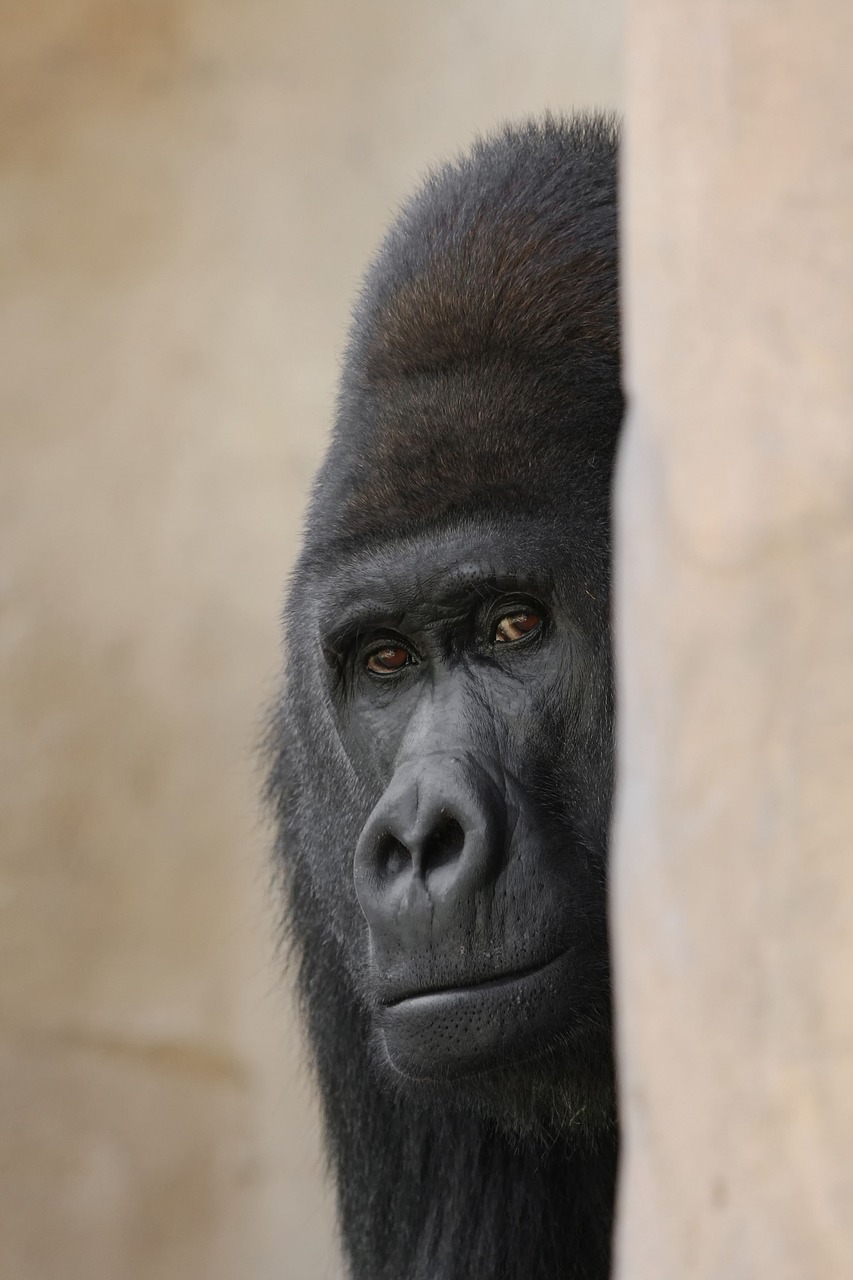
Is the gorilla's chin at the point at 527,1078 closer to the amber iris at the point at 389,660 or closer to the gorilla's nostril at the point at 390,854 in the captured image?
the gorilla's nostril at the point at 390,854

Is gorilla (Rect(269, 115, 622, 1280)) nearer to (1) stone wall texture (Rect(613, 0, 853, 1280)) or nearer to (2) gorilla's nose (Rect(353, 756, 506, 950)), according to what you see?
(2) gorilla's nose (Rect(353, 756, 506, 950))

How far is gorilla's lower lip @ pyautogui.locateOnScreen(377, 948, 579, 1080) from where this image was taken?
249cm

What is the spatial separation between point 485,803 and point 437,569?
1.62 ft

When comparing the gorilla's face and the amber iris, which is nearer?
the gorilla's face

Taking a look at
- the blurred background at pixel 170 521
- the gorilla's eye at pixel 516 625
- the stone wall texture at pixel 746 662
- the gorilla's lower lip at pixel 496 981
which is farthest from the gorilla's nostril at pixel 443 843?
the blurred background at pixel 170 521

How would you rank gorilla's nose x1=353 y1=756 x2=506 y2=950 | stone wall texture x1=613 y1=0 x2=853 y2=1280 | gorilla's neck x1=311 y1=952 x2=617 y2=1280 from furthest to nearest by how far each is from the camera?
gorilla's neck x1=311 y1=952 x2=617 y2=1280 → gorilla's nose x1=353 y1=756 x2=506 y2=950 → stone wall texture x1=613 y1=0 x2=853 y2=1280

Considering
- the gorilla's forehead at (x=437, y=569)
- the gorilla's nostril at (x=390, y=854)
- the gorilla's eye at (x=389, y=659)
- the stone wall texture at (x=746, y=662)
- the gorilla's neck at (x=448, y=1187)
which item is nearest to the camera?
the stone wall texture at (x=746, y=662)

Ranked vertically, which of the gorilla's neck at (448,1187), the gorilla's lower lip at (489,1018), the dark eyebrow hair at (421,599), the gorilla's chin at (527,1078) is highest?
the dark eyebrow hair at (421,599)

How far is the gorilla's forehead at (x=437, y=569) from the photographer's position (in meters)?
2.72

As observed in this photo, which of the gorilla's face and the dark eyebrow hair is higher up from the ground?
the dark eyebrow hair

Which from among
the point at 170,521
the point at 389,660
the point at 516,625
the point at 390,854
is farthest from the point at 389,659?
the point at 170,521

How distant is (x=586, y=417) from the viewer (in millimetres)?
2773

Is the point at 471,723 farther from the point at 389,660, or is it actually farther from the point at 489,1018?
the point at 489,1018

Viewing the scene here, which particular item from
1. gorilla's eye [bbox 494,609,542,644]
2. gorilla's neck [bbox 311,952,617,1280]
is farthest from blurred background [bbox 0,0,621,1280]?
gorilla's eye [bbox 494,609,542,644]
